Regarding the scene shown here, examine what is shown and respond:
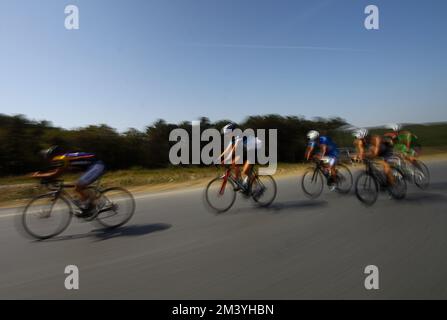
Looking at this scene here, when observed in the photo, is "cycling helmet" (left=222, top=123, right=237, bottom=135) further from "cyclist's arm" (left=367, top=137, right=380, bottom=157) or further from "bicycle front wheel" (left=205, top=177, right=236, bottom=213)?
"cyclist's arm" (left=367, top=137, right=380, bottom=157)

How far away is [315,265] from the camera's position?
427cm

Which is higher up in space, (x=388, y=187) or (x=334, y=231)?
(x=388, y=187)

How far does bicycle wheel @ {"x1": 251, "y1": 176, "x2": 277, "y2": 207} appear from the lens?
25.9ft

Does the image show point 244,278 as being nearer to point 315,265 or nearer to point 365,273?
point 315,265

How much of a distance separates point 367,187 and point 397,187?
3.39 feet

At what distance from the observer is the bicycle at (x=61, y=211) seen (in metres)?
5.83

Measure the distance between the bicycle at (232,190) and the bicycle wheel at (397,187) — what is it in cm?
276

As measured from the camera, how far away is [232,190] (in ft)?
25.3

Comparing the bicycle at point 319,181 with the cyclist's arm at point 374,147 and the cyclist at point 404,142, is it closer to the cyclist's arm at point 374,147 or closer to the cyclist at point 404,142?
the cyclist's arm at point 374,147

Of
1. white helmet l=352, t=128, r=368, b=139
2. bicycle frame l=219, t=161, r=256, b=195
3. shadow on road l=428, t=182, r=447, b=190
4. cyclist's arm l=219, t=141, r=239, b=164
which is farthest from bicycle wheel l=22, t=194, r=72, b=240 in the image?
shadow on road l=428, t=182, r=447, b=190

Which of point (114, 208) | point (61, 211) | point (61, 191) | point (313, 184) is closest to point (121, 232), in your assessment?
point (114, 208)
